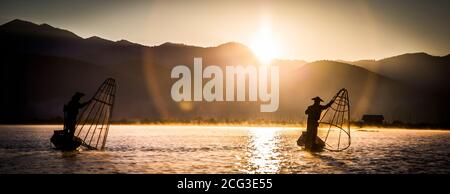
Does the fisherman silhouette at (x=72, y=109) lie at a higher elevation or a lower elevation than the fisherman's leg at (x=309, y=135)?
higher

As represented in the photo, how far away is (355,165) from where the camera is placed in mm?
30703

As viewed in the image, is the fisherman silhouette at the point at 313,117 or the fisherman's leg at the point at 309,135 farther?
the fisherman's leg at the point at 309,135

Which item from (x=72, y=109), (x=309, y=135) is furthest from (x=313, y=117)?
(x=72, y=109)

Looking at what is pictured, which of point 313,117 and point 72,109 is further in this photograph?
point 313,117

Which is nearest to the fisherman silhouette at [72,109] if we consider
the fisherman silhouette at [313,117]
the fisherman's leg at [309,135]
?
the fisherman silhouette at [313,117]

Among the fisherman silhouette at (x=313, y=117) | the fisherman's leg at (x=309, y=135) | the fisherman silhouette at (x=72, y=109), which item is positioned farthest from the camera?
the fisherman's leg at (x=309, y=135)

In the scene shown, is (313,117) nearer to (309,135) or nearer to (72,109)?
(309,135)

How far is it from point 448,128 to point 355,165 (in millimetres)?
182881

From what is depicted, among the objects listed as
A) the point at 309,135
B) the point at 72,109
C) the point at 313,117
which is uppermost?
the point at 72,109

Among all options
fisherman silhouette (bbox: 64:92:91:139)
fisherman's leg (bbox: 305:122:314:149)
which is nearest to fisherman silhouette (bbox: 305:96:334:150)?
fisherman's leg (bbox: 305:122:314:149)

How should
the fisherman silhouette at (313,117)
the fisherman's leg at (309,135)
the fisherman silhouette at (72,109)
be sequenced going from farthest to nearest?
the fisherman's leg at (309,135), the fisherman silhouette at (313,117), the fisherman silhouette at (72,109)

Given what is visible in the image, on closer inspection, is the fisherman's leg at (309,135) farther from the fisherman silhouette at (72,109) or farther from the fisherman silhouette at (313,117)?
the fisherman silhouette at (72,109)
